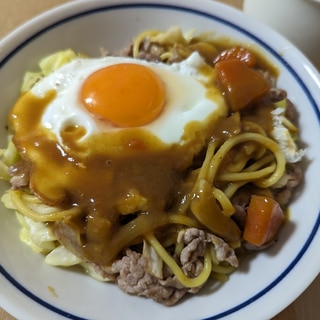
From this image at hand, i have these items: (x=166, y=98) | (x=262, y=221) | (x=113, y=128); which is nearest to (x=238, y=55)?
(x=166, y=98)

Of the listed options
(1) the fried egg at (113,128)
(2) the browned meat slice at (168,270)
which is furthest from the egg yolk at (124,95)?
(2) the browned meat slice at (168,270)

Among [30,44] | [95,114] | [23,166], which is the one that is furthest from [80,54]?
[23,166]

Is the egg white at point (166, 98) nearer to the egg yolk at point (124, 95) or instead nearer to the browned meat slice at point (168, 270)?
the egg yolk at point (124, 95)

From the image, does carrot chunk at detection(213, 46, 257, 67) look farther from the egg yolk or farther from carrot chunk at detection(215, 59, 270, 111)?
the egg yolk

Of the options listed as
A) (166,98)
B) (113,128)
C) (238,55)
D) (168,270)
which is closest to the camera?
(168,270)

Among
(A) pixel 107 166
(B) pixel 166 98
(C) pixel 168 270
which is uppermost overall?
(B) pixel 166 98

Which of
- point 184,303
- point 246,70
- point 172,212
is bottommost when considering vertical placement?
point 184,303

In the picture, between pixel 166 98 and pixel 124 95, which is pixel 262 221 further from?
pixel 124 95

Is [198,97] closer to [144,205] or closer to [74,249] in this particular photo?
[144,205]
